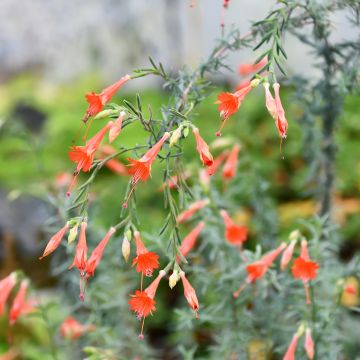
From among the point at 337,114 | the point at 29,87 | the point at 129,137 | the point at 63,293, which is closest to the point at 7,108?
the point at 29,87

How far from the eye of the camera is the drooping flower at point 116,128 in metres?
1.57

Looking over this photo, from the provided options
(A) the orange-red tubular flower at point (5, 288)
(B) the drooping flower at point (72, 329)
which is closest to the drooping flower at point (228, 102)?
(A) the orange-red tubular flower at point (5, 288)

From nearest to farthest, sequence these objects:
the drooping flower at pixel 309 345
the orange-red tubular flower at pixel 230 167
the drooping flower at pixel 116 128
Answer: the drooping flower at pixel 116 128 → the drooping flower at pixel 309 345 → the orange-red tubular flower at pixel 230 167

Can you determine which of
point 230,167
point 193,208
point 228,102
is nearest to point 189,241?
point 193,208

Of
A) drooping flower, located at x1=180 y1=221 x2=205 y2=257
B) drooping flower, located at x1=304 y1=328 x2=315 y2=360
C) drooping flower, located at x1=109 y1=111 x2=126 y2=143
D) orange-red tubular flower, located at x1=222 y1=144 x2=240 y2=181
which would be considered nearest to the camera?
drooping flower, located at x1=109 y1=111 x2=126 y2=143

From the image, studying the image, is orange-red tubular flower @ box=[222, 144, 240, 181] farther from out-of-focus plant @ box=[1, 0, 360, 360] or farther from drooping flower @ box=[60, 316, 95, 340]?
drooping flower @ box=[60, 316, 95, 340]

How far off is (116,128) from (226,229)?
836 mm

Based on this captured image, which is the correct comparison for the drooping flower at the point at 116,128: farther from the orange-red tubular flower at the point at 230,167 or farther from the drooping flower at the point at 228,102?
the orange-red tubular flower at the point at 230,167

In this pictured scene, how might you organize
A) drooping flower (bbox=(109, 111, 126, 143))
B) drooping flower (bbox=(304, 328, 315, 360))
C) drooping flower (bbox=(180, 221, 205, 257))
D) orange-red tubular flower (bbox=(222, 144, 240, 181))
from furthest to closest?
orange-red tubular flower (bbox=(222, 144, 240, 181)) < drooping flower (bbox=(180, 221, 205, 257)) < drooping flower (bbox=(304, 328, 315, 360)) < drooping flower (bbox=(109, 111, 126, 143))

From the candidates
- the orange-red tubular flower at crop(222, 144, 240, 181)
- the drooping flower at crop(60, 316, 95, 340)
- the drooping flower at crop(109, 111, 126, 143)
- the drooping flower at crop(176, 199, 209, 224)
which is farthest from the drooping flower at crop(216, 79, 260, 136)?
the drooping flower at crop(60, 316, 95, 340)

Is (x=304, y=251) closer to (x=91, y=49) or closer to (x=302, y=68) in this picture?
(x=302, y=68)

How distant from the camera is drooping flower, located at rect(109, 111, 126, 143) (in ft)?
5.15

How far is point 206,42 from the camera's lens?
7211 millimetres

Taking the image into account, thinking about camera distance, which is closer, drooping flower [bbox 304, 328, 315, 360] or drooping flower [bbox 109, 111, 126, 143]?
drooping flower [bbox 109, 111, 126, 143]
